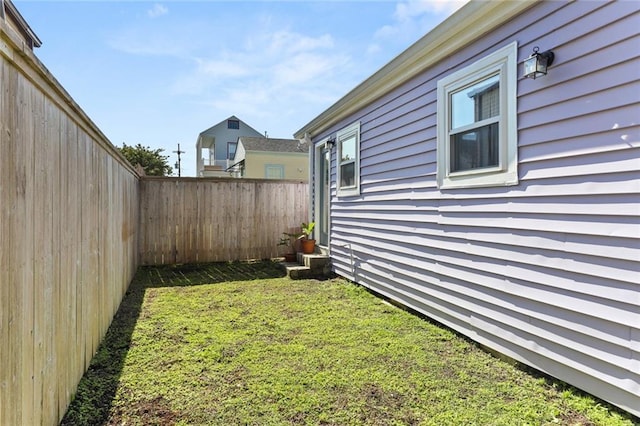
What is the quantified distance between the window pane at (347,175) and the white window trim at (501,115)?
245 cm

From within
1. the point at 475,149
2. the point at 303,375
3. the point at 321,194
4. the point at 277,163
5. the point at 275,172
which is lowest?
the point at 303,375

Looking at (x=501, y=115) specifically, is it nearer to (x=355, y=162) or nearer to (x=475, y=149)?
(x=475, y=149)

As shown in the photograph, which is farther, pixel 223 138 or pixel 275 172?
pixel 223 138

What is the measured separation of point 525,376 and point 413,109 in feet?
9.77

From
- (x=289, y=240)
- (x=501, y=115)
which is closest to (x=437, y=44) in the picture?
(x=501, y=115)

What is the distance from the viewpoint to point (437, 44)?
3.67 meters

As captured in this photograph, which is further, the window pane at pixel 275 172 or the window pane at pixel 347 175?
the window pane at pixel 275 172

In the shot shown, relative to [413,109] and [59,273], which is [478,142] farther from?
[59,273]

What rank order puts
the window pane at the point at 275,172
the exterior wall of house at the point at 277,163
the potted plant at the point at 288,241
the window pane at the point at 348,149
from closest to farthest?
the window pane at the point at 348,149 < the potted plant at the point at 288,241 < the exterior wall of house at the point at 277,163 < the window pane at the point at 275,172

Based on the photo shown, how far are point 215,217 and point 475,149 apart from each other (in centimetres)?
603

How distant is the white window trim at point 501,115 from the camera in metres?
2.93

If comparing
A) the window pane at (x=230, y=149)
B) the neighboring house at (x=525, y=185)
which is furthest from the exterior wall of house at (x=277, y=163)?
the neighboring house at (x=525, y=185)

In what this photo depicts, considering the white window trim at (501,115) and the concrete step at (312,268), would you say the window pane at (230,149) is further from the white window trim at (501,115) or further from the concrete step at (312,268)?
the white window trim at (501,115)

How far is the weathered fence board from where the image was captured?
1363 millimetres
